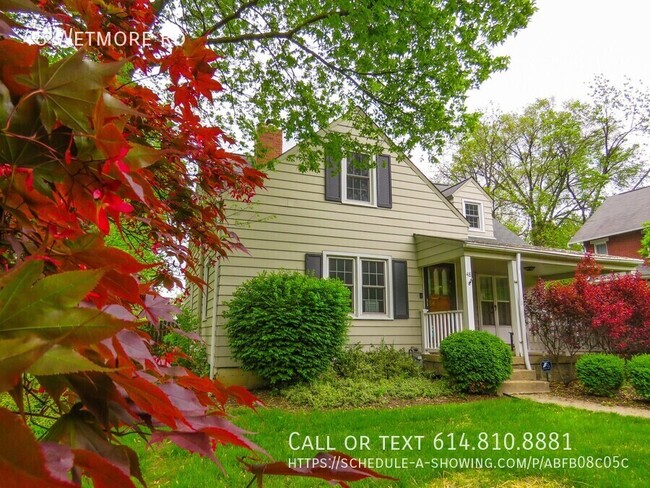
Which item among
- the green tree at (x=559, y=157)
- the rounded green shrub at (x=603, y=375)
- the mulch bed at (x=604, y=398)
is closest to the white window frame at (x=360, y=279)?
the mulch bed at (x=604, y=398)

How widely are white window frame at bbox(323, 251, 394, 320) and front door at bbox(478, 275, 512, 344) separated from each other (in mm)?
2830

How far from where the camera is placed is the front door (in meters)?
10.8

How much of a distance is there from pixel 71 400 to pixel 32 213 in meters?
0.38

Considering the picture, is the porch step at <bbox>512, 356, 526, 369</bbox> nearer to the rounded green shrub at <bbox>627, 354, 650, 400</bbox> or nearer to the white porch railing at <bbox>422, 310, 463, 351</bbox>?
the white porch railing at <bbox>422, 310, 463, 351</bbox>

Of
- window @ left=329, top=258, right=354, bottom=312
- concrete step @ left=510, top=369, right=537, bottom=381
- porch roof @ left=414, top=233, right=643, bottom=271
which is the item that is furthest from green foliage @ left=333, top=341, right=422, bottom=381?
porch roof @ left=414, top=233, right=643, bottom=271

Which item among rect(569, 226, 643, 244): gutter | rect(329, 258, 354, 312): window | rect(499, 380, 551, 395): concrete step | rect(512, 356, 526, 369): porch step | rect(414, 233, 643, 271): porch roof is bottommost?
rect(499, 380, 551, 395): concrete step

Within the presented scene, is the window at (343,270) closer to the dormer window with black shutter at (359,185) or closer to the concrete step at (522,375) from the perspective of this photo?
the dormer window with black shutter at (359,185)

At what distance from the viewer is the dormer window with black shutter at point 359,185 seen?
9.62m

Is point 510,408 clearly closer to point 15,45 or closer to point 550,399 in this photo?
point 550,399

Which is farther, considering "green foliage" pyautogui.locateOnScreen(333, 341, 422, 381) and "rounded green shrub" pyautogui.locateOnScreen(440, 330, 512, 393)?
"green foliage" pyautogui.locateOnScreen(333, 341, 422, 381)

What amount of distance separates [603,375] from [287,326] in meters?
5.68

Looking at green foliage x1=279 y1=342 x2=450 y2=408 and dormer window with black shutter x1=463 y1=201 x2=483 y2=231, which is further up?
dormer window with black shutter x1=463 y1=201 x2=483 y2=231

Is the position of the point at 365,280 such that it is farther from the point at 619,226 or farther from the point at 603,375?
the point at 619,226

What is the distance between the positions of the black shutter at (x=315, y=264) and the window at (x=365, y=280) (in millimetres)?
192
